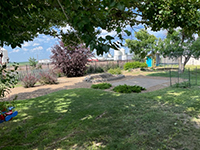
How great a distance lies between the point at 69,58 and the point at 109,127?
12360 millimetres

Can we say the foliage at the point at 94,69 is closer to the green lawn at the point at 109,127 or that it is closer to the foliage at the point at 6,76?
the green lawn at the point at 109,127

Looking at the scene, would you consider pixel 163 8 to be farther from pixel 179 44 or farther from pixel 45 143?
pixel 179 44

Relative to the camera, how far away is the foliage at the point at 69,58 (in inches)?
585

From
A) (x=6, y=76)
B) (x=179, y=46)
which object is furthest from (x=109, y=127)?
(x=179, y=46)

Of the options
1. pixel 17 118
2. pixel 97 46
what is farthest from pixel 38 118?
pixel 97 46

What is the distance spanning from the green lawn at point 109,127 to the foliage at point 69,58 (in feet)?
33.0

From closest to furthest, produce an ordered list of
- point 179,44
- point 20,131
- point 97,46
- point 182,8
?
point 97,46 < point 182,8 < point 20,131 < point 179,44

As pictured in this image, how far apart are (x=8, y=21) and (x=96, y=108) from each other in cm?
334

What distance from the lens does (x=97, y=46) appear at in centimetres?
153

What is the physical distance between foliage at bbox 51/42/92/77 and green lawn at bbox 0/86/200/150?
10.0 meters

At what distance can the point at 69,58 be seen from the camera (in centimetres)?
1499

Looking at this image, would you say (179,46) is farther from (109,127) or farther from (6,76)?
(6,76)

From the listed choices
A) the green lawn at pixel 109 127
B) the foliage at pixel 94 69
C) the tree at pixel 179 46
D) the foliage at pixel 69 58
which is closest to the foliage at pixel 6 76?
the green lawn at pixel 109 127

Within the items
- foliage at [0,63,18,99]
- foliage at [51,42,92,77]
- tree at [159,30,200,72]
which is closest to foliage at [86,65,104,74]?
foliage at [51,42,92,77]
